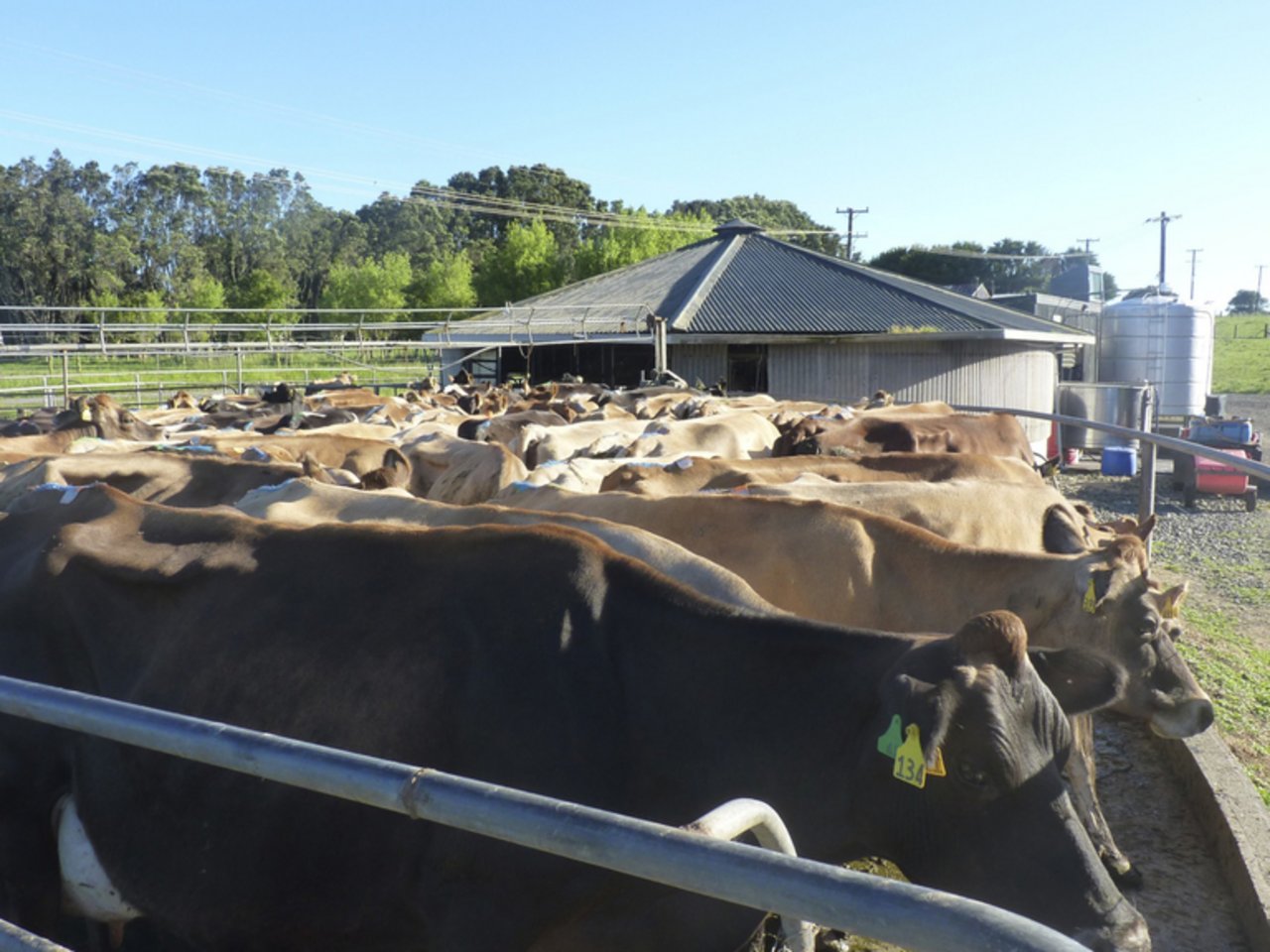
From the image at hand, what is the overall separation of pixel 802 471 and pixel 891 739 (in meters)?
5.72

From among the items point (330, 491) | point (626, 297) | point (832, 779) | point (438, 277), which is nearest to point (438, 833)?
point (832, 779)

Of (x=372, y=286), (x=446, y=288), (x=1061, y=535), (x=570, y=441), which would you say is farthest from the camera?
(x=372, y=286)

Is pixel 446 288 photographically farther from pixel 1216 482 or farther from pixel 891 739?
pixel 891 739

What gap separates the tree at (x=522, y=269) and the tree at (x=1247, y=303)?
82.1 meters

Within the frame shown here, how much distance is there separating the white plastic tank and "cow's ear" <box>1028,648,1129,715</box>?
32.7 meters

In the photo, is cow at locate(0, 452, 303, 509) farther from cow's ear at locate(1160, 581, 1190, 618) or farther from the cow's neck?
cow's ear at locate(1160, 581, 1190, 618)

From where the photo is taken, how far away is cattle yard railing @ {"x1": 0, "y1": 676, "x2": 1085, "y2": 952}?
3.81ft

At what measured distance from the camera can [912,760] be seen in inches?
105

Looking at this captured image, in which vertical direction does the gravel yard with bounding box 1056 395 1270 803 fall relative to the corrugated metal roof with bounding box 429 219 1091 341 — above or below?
below

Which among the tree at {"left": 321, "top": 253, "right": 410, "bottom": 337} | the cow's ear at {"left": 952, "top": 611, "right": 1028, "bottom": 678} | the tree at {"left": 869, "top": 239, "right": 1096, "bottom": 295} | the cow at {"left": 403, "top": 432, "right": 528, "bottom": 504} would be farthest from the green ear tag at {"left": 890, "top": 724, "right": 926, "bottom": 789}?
the tree at {"left": 869, "top": 239, "right": 1096, "bottom": 295}

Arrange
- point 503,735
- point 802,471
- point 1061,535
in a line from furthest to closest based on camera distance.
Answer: point 802,471 → point 1061,535 → point 503,735

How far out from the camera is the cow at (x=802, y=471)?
26.0ft

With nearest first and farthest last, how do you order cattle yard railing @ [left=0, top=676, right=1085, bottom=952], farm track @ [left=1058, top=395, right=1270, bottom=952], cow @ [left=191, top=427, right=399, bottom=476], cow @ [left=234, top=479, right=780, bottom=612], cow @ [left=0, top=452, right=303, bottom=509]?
1. cattle yard railing @ [left=0, top=676, right=1085, bottom=952]
2. cow @ [left=234, top=479, right=780, bottom=612]
3. farm track @ [left=1058, top=395, right=1270, bottom=952]
4. cow @ [left=0, top=452, right=303, bottom=509]
5. cow @ [left=191, top=427, right=399, bottom=476]

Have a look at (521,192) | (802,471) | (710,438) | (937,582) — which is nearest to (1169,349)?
(710,438)
